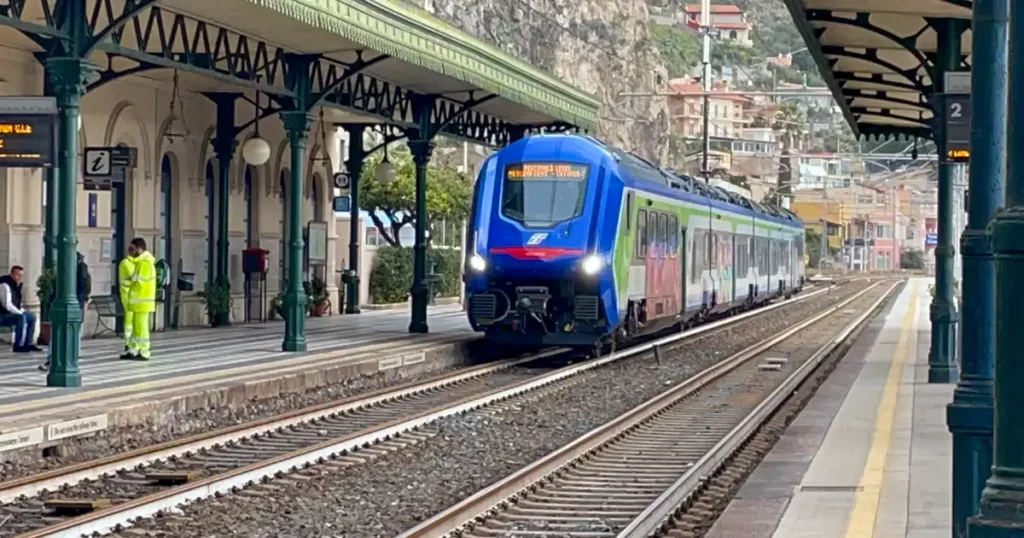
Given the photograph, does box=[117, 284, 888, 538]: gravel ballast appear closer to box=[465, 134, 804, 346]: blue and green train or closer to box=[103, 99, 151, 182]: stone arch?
box=[465, 134, 804, 346]: blue and green train

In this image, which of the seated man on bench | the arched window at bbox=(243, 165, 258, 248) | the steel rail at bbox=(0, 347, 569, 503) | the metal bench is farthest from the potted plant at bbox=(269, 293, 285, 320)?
the seated man on bench

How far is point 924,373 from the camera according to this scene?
22625mm

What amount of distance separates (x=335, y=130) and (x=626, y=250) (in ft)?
45.2

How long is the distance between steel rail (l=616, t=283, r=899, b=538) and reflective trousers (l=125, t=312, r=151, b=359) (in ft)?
25.1

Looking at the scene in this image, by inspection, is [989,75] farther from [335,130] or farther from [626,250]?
[335,130]

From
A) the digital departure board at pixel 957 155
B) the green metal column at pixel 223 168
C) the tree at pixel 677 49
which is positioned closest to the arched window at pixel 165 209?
the green metal column at pixel 223 168

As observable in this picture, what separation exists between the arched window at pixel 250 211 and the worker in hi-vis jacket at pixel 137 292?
11.2m

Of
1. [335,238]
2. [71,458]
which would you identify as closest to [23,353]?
[71,458]

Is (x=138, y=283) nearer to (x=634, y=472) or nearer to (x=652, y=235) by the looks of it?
(x=634, y=472)

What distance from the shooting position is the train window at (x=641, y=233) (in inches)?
985

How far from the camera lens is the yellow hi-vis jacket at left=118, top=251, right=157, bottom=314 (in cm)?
1945

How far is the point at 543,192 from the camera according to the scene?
77.5 ft

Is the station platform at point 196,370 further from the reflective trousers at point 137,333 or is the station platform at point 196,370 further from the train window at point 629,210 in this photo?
the train window at point 629,210

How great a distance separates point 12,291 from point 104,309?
467 centimetres
